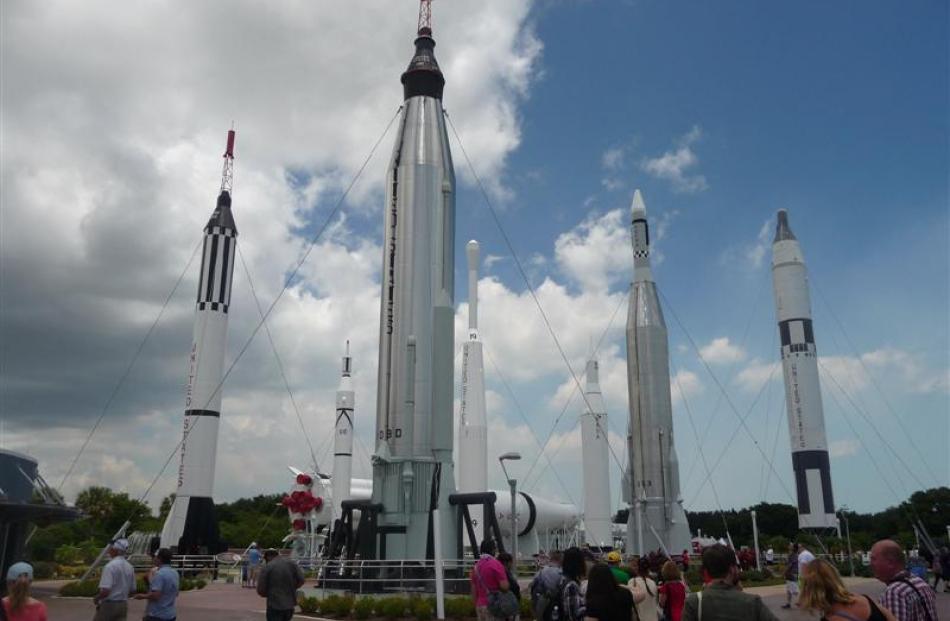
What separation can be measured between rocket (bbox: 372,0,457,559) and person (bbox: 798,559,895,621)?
52.0 feet

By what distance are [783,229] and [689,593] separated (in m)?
34.2

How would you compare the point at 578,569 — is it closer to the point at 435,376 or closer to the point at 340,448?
the point at 435,376

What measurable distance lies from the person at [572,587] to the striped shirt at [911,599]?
2761 millimetres

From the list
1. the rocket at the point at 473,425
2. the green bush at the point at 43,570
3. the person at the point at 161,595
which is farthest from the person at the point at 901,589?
the green bush at the point at 43,570

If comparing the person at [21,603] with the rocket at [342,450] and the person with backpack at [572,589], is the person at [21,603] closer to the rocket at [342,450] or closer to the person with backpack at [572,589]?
the person with backpack at [572,589]

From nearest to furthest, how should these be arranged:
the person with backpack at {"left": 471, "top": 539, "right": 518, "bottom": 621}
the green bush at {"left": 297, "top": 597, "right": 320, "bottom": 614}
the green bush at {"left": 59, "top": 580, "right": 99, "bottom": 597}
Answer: the person with backpack at {"left": 471, "top": 539, "right": 518, "bottom": 621}
the green bush at {"left": 297, "top": 597, "right": 320, "bottom": 614}
the green bush at {"left": 59, "top": 580, "right": 99, "bottom": 597}

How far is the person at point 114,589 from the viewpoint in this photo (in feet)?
24.0

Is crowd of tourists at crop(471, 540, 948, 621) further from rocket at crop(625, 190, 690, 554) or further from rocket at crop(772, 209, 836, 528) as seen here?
rocket at crop(772, 209, 836, 528)

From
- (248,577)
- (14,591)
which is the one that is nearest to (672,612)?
(14,591)

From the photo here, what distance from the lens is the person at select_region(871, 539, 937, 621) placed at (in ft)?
14.4

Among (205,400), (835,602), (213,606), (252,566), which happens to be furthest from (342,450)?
(835,602)

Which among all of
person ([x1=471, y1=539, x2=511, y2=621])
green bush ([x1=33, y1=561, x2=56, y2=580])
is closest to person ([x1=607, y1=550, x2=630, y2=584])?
person ([x1=471, y1=539, x2=511, y2=621])

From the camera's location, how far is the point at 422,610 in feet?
45.4

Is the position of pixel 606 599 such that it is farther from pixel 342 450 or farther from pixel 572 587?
pixel 342 450
